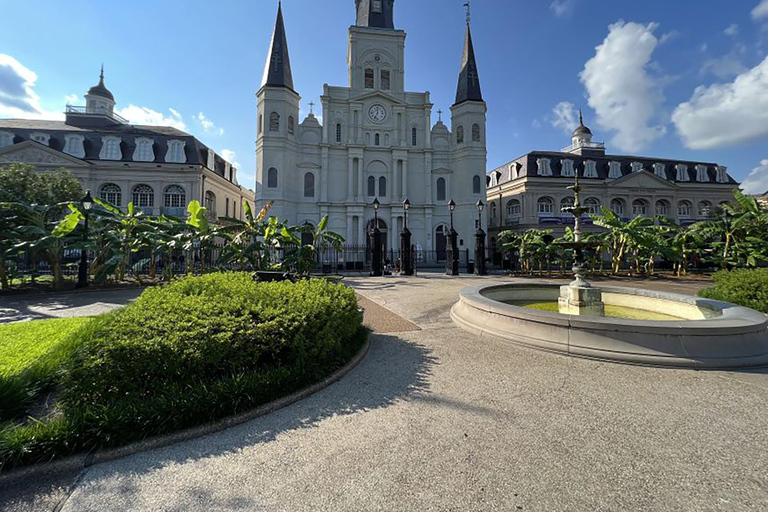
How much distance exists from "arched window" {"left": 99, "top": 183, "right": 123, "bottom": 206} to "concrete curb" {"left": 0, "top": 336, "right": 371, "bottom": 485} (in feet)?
127

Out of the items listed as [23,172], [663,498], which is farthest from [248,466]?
[23,172]

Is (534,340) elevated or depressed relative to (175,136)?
depressed

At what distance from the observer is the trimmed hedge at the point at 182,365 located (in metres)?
2.66

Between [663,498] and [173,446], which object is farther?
[173,446]

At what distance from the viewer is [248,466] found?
8.16 ft

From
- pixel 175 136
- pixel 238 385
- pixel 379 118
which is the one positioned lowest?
pixel 238 385

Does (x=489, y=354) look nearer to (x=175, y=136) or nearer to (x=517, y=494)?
(x=517, y=494)

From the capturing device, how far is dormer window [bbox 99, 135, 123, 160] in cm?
3170

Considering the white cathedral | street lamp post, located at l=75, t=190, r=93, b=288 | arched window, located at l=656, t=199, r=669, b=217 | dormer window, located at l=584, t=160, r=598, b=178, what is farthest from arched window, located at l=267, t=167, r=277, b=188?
arched window, located at l=656, t=199, r=669, b=217

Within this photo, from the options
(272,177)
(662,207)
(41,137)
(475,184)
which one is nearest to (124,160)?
(41,137)

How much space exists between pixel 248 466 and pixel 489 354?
3862mm

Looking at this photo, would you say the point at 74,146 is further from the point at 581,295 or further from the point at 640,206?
the point at 640,206

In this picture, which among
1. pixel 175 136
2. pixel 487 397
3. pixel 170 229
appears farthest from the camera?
pixel 175 136

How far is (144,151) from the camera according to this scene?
106 feet
